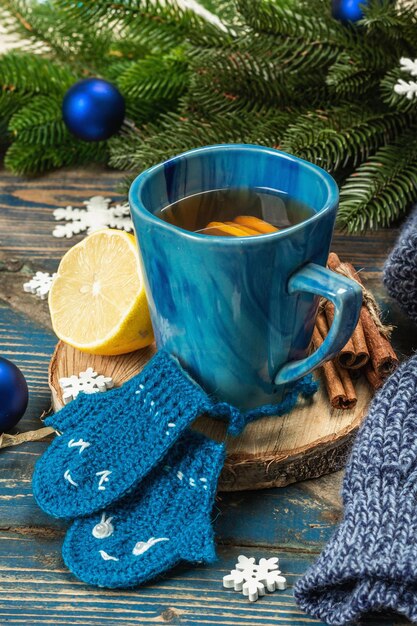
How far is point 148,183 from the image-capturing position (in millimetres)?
836

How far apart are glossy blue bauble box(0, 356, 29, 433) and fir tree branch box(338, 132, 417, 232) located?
1.65 feet

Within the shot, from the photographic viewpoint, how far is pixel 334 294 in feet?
2.45

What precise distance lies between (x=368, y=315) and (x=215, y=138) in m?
0.43

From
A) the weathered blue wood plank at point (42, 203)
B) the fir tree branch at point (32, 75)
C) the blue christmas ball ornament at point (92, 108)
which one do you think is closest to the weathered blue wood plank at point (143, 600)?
the weathered blue wood plank at point (42, 203)

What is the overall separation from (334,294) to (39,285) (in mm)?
548

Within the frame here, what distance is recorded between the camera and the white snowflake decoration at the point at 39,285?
1148 mm

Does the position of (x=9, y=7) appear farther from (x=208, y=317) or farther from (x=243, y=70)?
(x=208, y=317)

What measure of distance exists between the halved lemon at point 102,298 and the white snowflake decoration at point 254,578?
29cm

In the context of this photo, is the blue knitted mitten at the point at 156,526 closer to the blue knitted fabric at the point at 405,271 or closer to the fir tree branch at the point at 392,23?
the blue knitted fabric at the point at 405,271

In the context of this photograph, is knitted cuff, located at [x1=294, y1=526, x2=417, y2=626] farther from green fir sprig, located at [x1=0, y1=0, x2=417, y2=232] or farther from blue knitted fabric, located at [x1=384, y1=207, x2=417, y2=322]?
green fir sprig, located at [x1=0, y1=0, x2=417, y2=232]

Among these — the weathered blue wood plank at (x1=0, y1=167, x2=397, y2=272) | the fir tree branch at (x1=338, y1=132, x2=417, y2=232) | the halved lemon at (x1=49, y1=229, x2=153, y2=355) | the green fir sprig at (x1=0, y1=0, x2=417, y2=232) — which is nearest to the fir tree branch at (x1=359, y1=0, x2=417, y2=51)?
the green fir sprig at (x1=0, y1=0, x2=417, y2=232)

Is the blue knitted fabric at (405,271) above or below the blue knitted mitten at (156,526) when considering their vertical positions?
above

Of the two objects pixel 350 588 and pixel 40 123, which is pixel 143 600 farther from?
pixel 40 123

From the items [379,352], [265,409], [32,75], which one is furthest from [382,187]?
[32,75]
